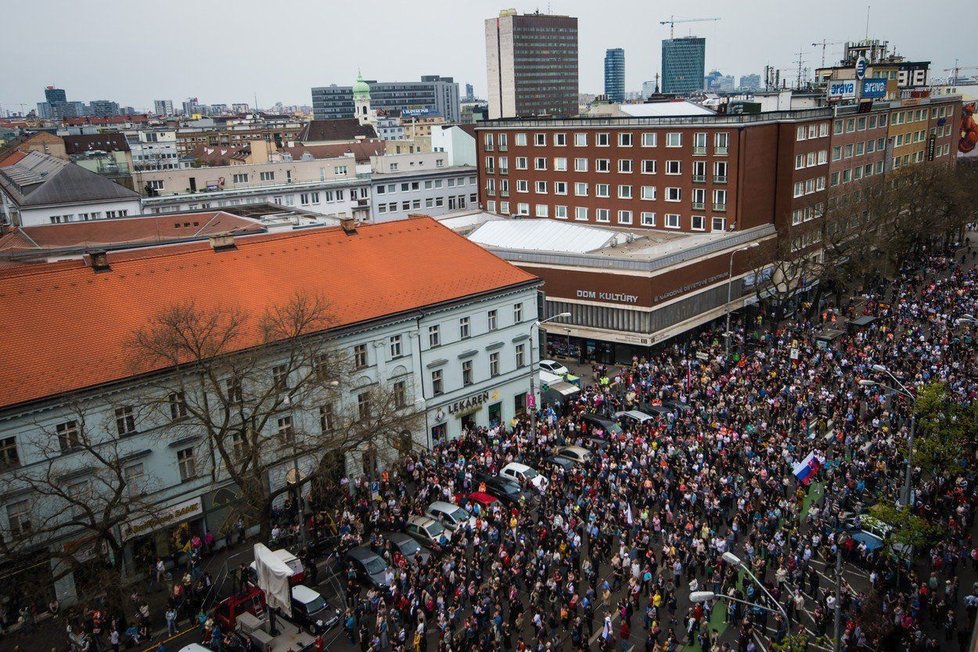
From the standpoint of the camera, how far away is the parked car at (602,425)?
142ft

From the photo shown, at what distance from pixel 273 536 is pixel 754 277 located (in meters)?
44.9

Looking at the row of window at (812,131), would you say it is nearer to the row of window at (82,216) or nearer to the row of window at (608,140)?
the row of window at (608,140)

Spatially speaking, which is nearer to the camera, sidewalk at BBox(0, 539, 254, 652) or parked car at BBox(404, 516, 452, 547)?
sidewalk at BBox(0, 539, 254, 652)

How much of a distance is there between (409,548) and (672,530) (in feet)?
36.1

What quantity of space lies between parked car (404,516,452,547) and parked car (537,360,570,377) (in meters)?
19.8

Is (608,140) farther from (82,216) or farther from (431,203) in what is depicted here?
(82,216)

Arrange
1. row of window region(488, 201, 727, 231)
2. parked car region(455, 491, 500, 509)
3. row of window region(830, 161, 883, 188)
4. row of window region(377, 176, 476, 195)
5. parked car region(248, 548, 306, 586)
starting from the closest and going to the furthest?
parked car region(248, 548, 306, 586), parked car region(455, 491, 500, 509), row of window region(488, 201, 727, 231), row of window region(830, 161, 883, 188), row of window region(377, 176, 476, 195)

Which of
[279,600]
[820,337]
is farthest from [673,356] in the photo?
[279,600]

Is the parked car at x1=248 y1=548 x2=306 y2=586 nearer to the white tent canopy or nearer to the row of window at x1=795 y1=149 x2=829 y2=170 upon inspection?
the white tent canopy

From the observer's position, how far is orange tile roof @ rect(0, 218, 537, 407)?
3188 centimetres

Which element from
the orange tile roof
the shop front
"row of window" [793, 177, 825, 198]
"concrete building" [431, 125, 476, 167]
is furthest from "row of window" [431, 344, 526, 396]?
"concrete building" [431, 125, 476, 167]

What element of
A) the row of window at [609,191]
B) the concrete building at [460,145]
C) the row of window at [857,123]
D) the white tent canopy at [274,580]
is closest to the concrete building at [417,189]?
the concrete building at [460,145]

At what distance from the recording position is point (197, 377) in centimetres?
3425

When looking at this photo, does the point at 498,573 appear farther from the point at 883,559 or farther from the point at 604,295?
the point at 604,295
